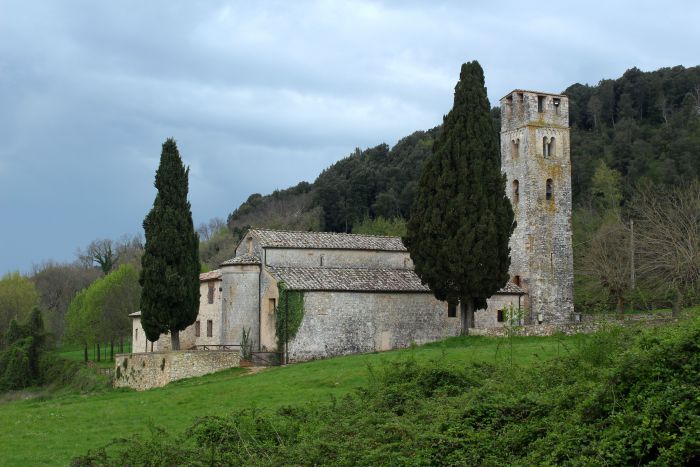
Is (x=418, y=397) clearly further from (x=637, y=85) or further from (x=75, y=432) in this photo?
(x=637, y=85)

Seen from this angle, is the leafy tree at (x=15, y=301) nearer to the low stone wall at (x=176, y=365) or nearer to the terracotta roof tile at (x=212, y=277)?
the terracotta roof tile at (x=212, y=277)

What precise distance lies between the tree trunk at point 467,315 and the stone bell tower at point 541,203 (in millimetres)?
6678

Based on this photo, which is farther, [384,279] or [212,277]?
[212,277]

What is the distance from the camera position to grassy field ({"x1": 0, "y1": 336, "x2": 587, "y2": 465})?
21.5 m

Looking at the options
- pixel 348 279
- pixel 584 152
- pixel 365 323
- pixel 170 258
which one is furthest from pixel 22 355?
pixel 584 152

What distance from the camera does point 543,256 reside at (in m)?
44.4

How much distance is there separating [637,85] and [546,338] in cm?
6679

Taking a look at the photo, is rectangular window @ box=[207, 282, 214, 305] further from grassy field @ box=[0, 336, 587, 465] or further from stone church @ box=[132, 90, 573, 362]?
grassy field @ box=[0, 336, 587, 465]

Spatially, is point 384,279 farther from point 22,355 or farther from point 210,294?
point 22,355

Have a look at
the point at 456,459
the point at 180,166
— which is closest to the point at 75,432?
the point at 456,459

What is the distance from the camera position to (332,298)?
39125 millimetres

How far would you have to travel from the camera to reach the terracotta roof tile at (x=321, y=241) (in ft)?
137

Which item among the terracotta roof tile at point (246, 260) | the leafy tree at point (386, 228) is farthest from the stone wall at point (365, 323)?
the leafy tree at point (386, 228)

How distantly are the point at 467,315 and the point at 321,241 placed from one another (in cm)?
887
